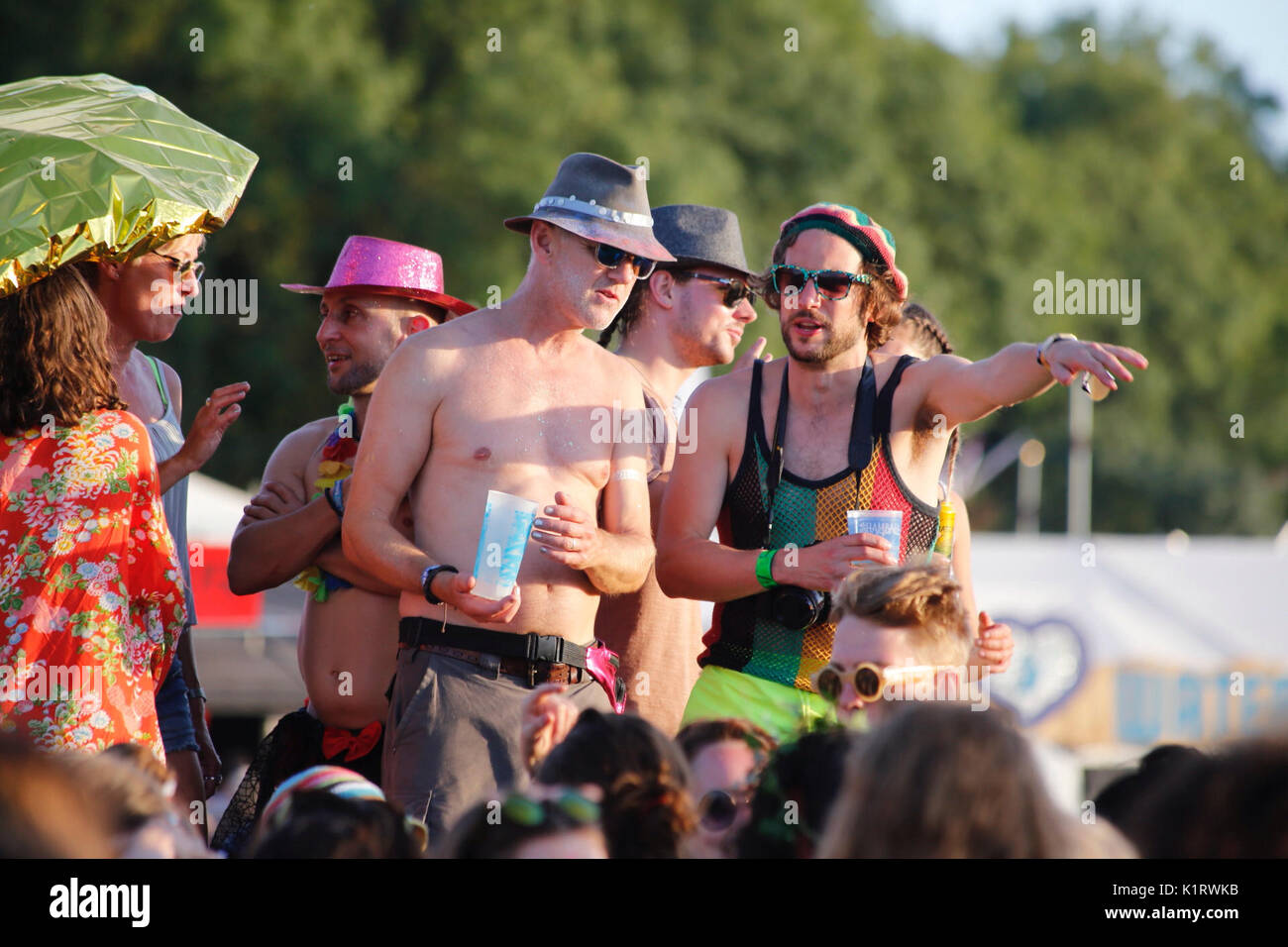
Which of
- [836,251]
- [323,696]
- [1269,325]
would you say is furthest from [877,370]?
[1269,325]

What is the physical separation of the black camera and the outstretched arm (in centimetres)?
65

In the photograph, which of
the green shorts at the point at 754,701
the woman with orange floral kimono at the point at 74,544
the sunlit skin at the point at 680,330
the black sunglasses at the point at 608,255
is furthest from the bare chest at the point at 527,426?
the sunlit skin at the point at 680,330

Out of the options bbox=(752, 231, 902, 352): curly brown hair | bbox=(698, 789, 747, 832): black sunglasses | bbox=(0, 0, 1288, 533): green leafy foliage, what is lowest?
bbox=(698, 789, 747, 832): black sunglasses

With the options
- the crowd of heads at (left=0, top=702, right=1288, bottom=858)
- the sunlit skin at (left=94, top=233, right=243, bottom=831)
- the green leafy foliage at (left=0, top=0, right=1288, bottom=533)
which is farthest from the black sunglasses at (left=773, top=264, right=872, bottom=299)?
the green leafy foliage at (left=0, top=0, right=1288, bottom=533)

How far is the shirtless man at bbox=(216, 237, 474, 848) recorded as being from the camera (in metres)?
4.14

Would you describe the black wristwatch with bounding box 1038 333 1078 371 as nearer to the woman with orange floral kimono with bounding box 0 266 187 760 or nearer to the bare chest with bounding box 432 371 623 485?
the bare chest with bounding box 432 371 623 485

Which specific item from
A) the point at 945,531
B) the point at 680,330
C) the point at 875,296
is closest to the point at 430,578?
the point at 945,531

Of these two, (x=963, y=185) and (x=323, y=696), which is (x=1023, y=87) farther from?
(x=323, y=696)

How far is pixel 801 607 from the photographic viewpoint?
3.92 meters

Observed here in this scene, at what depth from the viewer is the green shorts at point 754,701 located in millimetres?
3857

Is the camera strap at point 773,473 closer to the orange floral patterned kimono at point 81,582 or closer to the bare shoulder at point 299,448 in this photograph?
the bare shoulder at point 299,448

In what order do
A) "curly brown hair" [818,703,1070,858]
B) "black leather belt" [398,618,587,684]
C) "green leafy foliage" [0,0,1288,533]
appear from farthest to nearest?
"green leafy foliage" [0,0,1288,533], "black leather belt" [398,618,587,684], "curly brown hair" [818,703,1070,858]

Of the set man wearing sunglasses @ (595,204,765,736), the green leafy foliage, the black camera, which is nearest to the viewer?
the black camera

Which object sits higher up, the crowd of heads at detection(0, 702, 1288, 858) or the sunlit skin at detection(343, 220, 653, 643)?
the sunlit skin at detection(343, 220, 653, 643)
